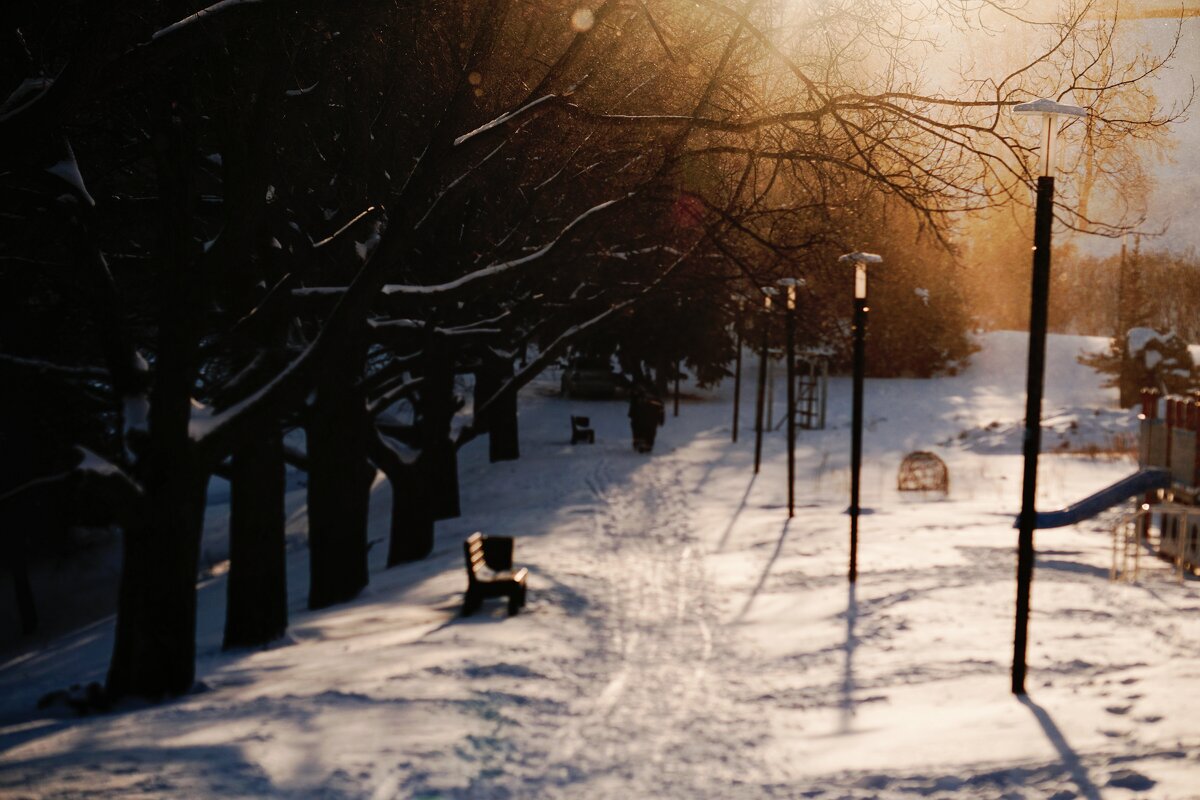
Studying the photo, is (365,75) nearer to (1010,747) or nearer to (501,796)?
(501,796)

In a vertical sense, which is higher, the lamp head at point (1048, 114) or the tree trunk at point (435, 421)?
the lamp head at point (1048, 114)

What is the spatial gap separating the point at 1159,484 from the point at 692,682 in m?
10.3

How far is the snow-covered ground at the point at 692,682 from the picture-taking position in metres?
6.62

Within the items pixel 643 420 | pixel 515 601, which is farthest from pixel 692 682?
pixel 643 420

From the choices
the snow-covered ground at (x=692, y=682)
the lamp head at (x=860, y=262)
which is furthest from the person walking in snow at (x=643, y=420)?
the lamp head at (x=860, y=262)

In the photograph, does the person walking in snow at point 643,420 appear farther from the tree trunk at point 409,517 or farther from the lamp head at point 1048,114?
the lamp head at point 1048,114

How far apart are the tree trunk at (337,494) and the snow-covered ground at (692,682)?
0.51 meters

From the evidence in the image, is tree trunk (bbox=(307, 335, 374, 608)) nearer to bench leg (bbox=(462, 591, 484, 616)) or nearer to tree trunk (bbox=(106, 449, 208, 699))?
bench leg (bbox=(462, 591, 484, 616))

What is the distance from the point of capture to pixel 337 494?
14375mm

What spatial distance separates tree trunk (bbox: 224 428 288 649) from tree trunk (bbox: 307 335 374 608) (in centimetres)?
267

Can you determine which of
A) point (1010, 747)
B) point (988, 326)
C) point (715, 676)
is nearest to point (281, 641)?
point (715, 676)

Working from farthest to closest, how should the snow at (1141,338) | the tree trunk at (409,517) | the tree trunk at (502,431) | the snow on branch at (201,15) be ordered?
the snow at (1141,338)
the tree trunk at (502,431)
the tree trunk at (409,517)
the snow on branch at (201,15)

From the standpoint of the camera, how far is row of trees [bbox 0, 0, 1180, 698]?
7730 millimetres

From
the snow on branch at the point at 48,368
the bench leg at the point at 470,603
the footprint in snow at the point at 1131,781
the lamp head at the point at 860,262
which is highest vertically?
the lamp head at the point at 860,262
